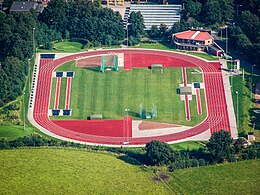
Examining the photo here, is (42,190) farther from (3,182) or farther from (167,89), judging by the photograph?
(167,89)

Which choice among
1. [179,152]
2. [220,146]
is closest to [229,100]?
[220,146]

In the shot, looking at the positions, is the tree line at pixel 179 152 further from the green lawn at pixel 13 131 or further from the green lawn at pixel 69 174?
the green lawn at pixel 69 174

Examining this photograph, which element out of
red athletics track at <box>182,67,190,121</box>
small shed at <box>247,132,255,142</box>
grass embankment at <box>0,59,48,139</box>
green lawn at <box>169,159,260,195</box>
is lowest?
green lawn at <box>169,159,260,195</box>

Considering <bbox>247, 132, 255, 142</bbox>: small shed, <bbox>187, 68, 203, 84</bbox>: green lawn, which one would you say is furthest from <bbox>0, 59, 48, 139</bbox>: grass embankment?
<bbox>247, 132, 255, 142</bbox>: small shed

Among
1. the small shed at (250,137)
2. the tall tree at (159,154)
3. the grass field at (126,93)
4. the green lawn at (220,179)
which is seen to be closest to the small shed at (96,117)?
the grass field at (126,93)

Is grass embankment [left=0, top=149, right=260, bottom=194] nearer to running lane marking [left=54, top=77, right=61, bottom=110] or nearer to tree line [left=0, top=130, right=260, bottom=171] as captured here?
tree line [left=0, top=130, right=260, bottom=171]

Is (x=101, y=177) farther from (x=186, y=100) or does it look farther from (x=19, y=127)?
(x=186, y=100)

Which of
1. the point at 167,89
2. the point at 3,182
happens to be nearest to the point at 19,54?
the point at 167,89
